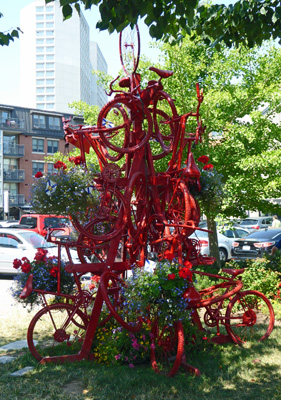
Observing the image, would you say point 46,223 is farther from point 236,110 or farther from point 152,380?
point 152,380

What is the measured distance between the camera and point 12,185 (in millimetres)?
52500

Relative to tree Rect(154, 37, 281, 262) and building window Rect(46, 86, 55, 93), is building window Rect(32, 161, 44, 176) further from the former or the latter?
building window Rect(46, 86, 55, 93)

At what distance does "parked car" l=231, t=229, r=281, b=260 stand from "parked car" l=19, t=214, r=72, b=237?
577 cm

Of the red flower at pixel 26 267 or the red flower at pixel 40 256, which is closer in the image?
the red flower at pixel 26 267

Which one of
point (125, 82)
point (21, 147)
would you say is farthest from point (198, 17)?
point (21, 147)

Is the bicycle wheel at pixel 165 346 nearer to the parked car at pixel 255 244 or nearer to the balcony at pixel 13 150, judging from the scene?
the parked car at pixel 255 244

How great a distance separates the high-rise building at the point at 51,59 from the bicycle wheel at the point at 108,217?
290 ft

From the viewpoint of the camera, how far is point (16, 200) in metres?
51.6

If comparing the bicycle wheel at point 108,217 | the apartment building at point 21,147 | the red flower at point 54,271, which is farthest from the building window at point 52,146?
the red flower at point 54,271

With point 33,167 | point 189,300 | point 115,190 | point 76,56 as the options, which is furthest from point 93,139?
point 76,56

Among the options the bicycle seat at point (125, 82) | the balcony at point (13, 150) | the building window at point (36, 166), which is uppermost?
the balcony at point (13, 150)

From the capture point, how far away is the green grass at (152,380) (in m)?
5.00

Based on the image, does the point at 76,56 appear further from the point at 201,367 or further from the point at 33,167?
the point at 201,367

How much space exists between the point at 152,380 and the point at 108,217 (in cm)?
218
